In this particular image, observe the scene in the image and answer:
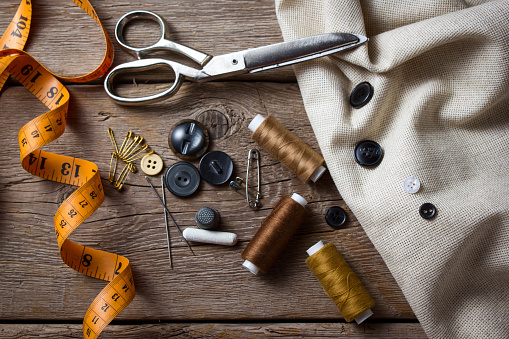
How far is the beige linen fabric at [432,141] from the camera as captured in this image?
4.99 feet

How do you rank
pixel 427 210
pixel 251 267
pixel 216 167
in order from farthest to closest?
1. pixel 216 167
2. pixel 251 267
3. pixel 427 210

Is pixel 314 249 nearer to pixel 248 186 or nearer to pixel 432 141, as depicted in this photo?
pixel 248 186

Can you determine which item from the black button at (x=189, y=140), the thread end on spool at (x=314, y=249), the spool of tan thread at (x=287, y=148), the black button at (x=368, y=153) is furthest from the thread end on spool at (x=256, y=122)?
the thread end on spool at (x=314, y=249)

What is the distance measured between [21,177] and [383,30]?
6.02ft

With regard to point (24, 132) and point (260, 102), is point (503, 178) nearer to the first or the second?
point (260, 102)

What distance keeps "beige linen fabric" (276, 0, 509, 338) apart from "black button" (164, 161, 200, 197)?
0.61 meters


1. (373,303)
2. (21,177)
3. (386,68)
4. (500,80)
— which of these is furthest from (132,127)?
(500,80)

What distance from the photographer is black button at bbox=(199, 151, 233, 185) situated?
1776mm

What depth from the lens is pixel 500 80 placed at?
1.51 metres

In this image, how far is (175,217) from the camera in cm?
179

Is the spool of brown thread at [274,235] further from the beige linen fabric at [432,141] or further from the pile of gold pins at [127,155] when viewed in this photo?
the pile of gold pins at [127,155]

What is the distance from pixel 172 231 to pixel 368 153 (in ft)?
3.13

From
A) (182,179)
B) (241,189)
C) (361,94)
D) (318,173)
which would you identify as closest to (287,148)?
(318,173)

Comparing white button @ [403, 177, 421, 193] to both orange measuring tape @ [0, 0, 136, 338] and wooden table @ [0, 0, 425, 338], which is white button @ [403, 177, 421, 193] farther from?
orange measuring tape @ [0, 0, 136, 338]
